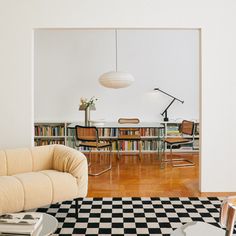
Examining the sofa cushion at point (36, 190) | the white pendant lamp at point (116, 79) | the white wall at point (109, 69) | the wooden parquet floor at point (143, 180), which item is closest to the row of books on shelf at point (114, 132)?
the white wall at point (109, 69)

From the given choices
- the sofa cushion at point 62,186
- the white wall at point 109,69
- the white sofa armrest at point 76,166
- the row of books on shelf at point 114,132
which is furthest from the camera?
the white wall at point 109,69

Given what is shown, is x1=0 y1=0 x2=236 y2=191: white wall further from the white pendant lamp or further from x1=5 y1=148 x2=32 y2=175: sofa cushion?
the white pendant lamp

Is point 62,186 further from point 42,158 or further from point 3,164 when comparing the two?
point 3,164

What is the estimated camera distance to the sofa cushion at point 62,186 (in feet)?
10.2

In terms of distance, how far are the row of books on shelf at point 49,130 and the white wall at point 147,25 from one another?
2.87 meters

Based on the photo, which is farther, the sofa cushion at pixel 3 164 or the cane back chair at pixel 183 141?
the cane back chair at pixel 183 141

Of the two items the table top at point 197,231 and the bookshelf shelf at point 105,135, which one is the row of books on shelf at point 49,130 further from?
the table top at point 197,231

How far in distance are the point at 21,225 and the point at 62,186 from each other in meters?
1.13

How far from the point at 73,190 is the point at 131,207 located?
2.58 feet

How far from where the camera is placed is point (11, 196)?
2818 millimetres

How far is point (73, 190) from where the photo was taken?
3.20m

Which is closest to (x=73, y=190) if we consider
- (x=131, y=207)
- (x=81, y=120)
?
(x=131, y=207)

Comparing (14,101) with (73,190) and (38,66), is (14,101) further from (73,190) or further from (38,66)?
(38,66)

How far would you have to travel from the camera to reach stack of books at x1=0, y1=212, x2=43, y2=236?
1950 millimetres
